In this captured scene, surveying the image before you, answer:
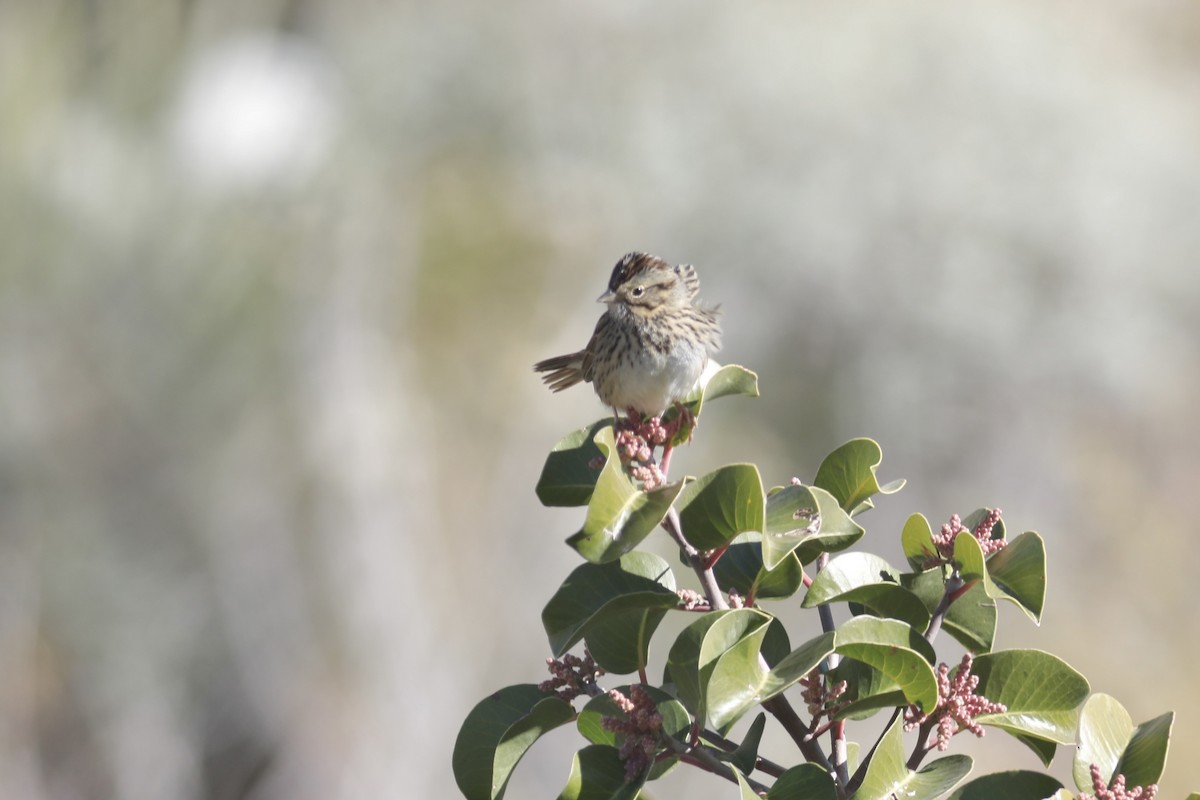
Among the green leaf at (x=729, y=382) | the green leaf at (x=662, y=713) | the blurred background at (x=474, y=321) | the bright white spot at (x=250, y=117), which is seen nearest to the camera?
the green leaf at (x=662, y=713)

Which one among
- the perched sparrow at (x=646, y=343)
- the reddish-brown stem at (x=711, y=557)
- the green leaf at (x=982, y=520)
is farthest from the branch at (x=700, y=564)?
the perched sparrow at (x=646, y=343)

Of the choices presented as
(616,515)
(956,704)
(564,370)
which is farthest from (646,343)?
(956,704)

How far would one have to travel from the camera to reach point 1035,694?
56.0 inches

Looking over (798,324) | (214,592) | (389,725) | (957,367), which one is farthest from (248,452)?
(957,367)

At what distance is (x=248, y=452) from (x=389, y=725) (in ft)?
5.45

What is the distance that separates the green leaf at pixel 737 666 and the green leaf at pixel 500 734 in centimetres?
23

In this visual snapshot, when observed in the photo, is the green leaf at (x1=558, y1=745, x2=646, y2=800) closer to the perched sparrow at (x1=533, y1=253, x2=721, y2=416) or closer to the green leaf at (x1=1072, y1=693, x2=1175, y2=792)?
the green leaf at (x1=1072, y1=693, x2=1175, y2=792)

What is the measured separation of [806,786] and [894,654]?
0.55ft

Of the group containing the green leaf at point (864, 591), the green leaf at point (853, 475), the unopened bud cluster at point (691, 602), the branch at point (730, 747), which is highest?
the green leaf at point (853, 475)

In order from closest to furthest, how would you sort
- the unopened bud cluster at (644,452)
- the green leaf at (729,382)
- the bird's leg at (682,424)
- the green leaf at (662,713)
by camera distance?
the green leaf at (662,713) < the unopened bud cluster at (644,452) < the green leaf at (729,382) < the bird's leg at (682,424)

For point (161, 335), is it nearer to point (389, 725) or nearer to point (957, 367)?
point (389, 725)

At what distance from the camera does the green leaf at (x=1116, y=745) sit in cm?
138

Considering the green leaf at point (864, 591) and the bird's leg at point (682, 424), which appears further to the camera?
the bird's leg at point (682, 424)

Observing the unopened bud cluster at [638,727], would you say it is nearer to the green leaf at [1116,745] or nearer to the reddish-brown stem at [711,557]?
the reddish-brown stem at [711,557]
